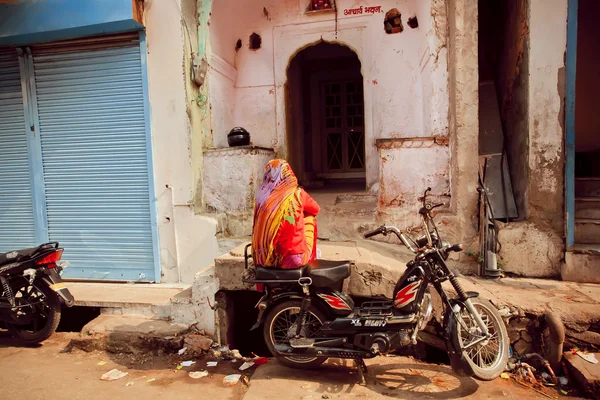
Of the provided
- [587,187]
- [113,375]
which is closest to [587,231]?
[587,187]

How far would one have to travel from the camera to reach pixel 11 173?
22.5 feet

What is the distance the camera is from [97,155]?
253 inches

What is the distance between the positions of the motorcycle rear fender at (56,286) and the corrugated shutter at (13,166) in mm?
2705

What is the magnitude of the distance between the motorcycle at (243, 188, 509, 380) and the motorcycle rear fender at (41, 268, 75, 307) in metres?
2.50

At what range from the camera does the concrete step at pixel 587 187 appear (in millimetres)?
5910

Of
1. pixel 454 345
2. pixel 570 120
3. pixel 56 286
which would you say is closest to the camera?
pixel 454 345

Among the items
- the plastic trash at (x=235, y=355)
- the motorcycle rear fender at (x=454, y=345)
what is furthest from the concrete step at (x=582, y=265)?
the plastic trash at (x=235, y=355)

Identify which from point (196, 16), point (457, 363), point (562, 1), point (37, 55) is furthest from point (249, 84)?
point (457, 363)

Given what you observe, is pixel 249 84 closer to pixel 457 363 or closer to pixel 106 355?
pixel 106 355

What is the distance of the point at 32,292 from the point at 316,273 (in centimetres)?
369

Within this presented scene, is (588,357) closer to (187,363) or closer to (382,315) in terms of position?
(382,315)

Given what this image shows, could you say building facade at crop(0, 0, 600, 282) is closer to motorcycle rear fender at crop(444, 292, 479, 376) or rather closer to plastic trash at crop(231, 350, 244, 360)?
plastic trash at crop(231, 350, 244, 360)

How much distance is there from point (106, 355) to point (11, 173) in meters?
4.30

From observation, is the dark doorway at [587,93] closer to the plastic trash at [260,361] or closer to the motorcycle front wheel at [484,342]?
the motorcycle front wheel at [484,342]
